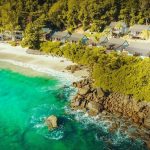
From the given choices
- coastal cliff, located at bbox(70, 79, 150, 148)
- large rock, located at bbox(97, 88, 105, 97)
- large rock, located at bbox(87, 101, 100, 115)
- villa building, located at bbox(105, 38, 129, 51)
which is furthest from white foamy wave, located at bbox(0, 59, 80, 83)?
villa building, located at bbox(105, 38, 129, 51)

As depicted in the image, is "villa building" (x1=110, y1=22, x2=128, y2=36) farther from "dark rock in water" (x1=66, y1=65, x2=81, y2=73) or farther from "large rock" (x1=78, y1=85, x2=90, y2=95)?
"large rock" (x1=78, y1=85, x2=90, y2=95)

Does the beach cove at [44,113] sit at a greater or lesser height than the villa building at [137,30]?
lesser

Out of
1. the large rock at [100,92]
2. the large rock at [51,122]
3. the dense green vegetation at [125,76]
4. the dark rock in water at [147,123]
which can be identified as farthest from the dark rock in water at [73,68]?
the dark rock in water at [147,123]

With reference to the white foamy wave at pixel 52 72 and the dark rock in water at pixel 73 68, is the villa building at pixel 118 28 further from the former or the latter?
the white foamy wave at pixel 52 72

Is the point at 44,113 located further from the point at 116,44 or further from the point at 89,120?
the point at 116,44

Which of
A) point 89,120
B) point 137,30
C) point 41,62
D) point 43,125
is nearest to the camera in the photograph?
point 43,125

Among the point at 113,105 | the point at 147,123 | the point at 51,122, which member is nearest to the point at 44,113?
the point at 51,122
